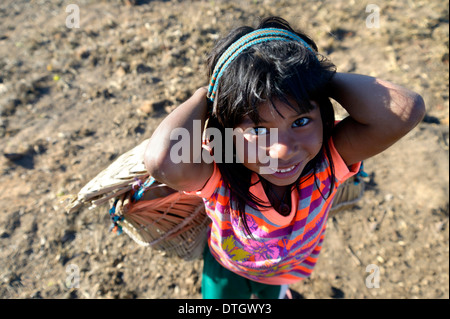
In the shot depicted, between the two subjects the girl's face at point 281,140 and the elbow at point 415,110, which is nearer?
the girl's face at point 281,140

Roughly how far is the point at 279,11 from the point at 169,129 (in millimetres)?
3473

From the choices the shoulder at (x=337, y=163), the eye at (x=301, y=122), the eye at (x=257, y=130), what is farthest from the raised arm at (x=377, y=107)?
the eye at (x=257, y=130)

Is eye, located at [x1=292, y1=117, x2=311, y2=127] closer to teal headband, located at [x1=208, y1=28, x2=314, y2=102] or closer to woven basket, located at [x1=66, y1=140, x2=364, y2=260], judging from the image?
teal headband, located at [x1=208, y1=28, x2=314, y2=102]

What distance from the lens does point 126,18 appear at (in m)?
4.09

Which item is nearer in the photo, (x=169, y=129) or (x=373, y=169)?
(x=169, y=129)

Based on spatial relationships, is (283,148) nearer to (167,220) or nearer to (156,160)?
(156,160)

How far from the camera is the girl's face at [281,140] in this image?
1105mm

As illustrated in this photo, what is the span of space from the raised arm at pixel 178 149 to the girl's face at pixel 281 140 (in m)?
0.16

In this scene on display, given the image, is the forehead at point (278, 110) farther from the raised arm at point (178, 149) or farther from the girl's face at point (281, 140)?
the raised arm at point (178, 149)

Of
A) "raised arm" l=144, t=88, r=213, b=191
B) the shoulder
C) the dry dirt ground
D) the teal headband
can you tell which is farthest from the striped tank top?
the dry dirt ground

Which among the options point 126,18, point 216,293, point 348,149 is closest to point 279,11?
point 126,18

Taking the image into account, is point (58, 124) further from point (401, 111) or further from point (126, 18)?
point (401, 111)

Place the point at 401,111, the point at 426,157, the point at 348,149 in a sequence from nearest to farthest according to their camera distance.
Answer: the point at 401,111 < the point at 348,149 < the point at 426,157
